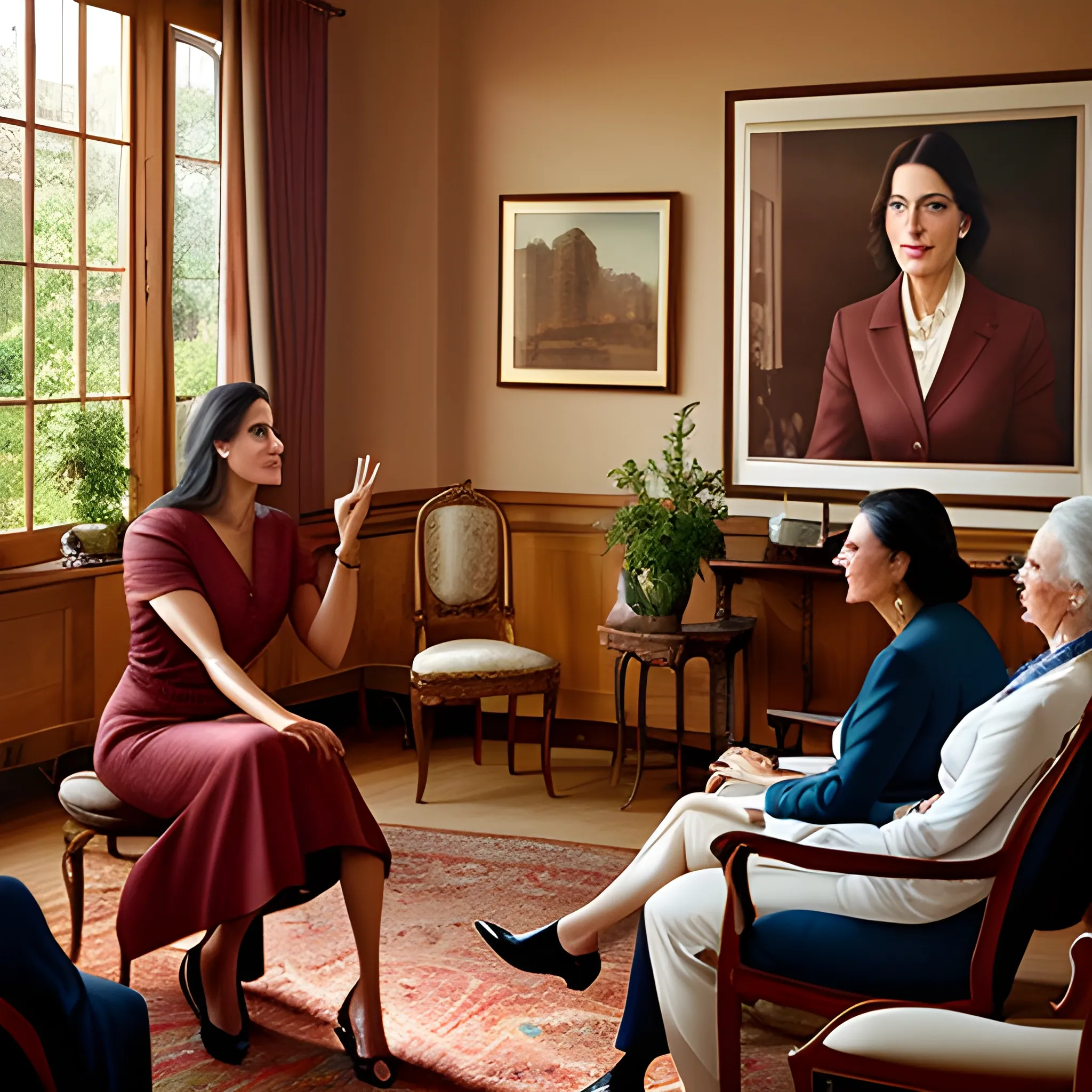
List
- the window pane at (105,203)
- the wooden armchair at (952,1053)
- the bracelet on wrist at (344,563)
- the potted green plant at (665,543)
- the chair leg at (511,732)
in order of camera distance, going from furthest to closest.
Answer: the chair leg at (511,732), the potted green plant at (665,543), the window pane at (105,203), the bracelet on wrist at (344,563), the wooden armchair at (952,1053)

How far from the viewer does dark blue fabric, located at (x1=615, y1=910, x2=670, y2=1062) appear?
262cm

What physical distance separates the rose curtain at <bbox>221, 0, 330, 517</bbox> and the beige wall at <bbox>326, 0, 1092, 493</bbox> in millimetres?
311

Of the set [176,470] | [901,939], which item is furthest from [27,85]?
[901,939]

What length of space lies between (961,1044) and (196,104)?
480 cm

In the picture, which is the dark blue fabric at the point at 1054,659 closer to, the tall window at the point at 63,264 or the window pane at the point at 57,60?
the tall window at the point at 63,264

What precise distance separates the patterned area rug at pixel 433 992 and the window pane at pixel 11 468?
4.08 feet

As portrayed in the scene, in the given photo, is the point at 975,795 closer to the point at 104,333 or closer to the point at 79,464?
the point at 79,464

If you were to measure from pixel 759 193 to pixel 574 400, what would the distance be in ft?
3.96

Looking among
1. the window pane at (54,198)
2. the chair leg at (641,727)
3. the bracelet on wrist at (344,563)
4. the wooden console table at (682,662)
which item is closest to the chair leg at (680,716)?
the wooden console table at (682,662)

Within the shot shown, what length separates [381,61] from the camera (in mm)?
6074

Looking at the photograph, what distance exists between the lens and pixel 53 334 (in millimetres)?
4922

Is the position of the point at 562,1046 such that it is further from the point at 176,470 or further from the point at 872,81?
the point at 872,81

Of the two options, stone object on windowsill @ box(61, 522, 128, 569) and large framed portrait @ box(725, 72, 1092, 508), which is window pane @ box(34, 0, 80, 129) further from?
large framed portrait @ box(725, 72, 1092, 508)

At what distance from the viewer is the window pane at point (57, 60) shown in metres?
4.73
